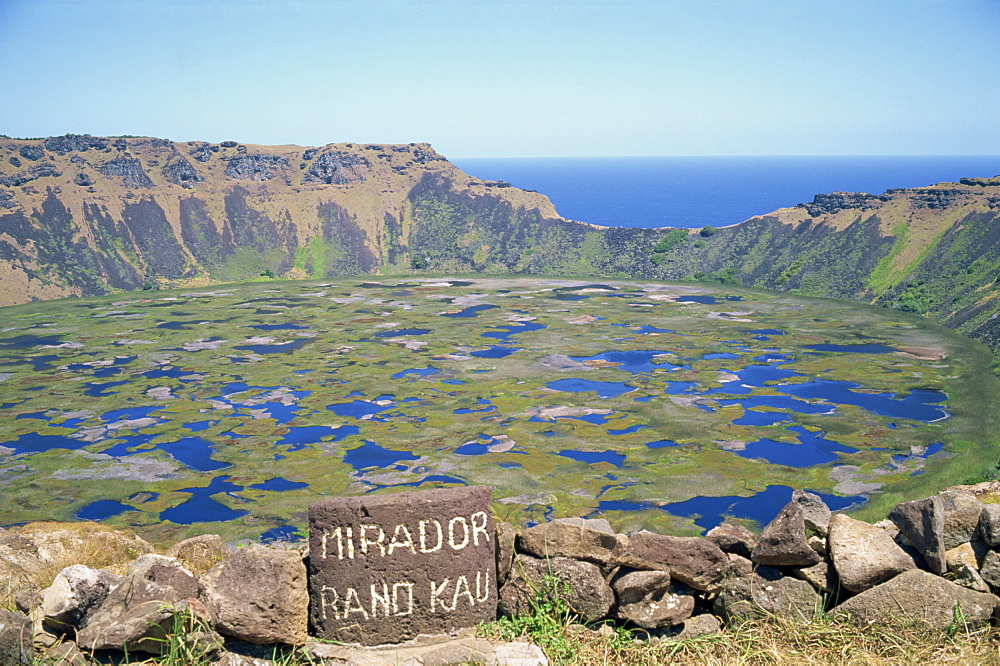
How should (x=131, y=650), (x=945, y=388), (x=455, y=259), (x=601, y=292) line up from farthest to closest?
(x=455, y=259)
(x=601, y=292)
(x=945, y=388)
(x=131, y=650)

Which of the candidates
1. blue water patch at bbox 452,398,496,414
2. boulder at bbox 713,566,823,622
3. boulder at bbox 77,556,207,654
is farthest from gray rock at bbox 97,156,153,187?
boulder at bbox 713,566,823,622

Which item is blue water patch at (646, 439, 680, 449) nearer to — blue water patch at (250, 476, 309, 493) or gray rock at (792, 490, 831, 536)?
blue water patch at (250, 476, 309, 493)

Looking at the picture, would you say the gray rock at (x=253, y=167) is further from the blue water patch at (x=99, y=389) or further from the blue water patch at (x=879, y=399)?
the blue water patch at (x=879, y=399)

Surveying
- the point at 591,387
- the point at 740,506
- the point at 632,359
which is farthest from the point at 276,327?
the point at 740,506

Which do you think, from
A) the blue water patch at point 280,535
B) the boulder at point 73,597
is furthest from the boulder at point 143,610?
the blue water patch at point 280,535

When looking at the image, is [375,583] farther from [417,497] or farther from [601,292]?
[601,292]

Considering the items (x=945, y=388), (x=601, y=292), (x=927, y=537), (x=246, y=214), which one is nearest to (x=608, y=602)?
(x=927, y=537)
